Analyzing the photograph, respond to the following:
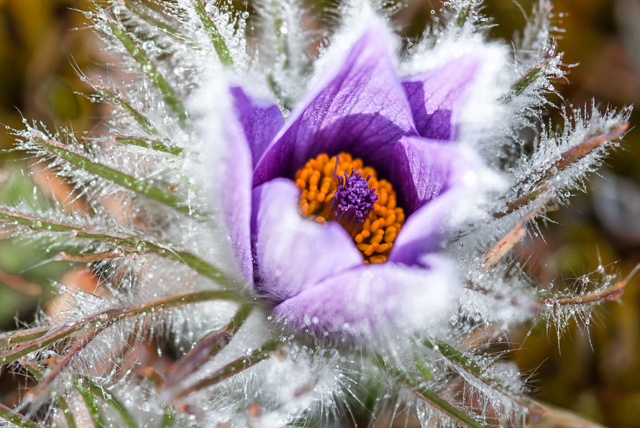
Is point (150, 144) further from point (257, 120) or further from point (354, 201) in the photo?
point (354, 201)

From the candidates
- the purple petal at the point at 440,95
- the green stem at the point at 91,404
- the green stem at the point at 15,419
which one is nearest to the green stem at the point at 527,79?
the purple petal at the point at 440,95

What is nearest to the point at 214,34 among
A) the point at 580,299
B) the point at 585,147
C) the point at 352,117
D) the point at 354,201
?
the point at 352,117

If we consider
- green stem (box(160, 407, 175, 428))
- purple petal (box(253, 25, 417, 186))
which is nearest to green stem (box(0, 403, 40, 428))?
green stem (box(160, 407, 175, 428))

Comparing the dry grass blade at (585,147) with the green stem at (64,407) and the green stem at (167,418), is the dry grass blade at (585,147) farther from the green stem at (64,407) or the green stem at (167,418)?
the green stem at (64,407)

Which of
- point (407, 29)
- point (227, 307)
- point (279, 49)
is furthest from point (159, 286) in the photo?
point (407, 29)

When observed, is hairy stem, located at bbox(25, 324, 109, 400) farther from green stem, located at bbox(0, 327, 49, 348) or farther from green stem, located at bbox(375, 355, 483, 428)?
green stem, located at bbox(375, 355, 483, 428)

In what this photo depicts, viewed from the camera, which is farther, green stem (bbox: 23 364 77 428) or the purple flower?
green stem (bbox: 23 364 77 428)

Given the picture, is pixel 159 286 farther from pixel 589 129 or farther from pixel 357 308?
pixel 589 129
